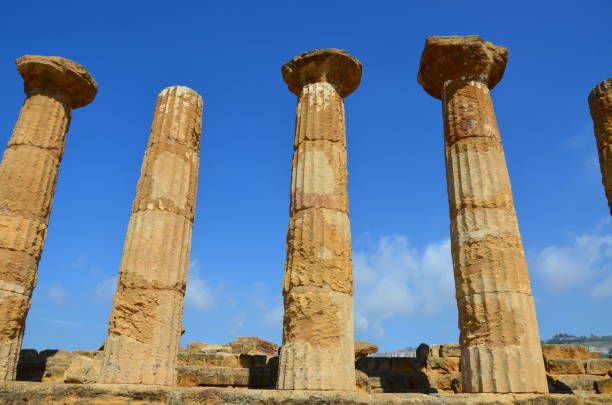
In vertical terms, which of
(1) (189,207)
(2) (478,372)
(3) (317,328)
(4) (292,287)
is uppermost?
(1) (189,207)

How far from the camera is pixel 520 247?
965 centimetres

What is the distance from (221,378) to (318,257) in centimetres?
381

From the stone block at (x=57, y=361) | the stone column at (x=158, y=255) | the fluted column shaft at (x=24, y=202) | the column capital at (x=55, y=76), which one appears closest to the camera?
the stone column at (x=158, y=255)

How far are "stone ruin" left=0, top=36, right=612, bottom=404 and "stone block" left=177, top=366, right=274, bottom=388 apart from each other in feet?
0.10

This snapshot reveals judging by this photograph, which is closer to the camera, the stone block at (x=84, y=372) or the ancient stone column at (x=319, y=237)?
the ancient stone column at (x=319, y=237)

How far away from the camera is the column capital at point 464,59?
11344 mm

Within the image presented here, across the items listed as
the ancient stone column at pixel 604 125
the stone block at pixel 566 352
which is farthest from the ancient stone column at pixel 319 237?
the stone block at pixel 566 352

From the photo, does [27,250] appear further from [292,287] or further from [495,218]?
[495,218]

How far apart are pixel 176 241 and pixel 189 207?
0.95 m

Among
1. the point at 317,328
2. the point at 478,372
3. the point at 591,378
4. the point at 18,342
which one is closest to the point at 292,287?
the point at 317,328

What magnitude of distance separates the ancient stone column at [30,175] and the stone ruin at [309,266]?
0.03m

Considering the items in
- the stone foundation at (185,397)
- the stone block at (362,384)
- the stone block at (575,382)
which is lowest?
the stone foundation at (185,397)

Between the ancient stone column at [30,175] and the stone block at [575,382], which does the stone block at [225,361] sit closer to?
the ancient stone column at [30,175]

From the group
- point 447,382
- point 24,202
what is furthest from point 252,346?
point 24,202
